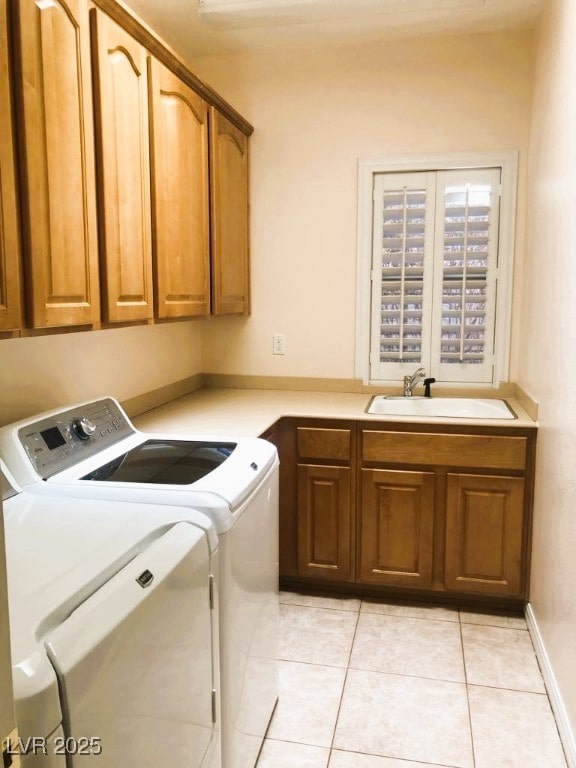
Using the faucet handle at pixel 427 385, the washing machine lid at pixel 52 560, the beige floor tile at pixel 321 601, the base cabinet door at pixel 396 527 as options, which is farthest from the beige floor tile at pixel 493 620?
the washing machine lid at pixel 52 560

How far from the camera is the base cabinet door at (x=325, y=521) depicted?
111 inches

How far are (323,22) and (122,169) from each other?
149 cm

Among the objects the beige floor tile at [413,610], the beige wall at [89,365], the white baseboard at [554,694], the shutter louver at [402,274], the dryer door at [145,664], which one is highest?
the shutter louver at [402,274]

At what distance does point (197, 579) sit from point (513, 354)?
228 centimetres

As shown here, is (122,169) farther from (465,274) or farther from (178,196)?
(465,274)

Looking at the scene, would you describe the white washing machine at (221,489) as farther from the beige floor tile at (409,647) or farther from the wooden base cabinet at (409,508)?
the wooden base cabinet at (409,508)

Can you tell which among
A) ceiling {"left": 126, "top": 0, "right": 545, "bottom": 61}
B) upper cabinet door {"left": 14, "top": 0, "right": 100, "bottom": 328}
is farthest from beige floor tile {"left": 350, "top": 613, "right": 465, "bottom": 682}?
ceiling {"left": 126, "top": 0, "right": 545, "bottom": 61}

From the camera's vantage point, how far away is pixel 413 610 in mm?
2793

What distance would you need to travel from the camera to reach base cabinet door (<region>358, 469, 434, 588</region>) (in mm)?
2738

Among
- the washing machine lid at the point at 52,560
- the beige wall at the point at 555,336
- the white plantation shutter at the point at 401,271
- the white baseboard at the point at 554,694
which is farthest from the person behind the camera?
the white plantation shutter at the point at 401,271

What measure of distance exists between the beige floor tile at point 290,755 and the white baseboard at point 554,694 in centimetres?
72

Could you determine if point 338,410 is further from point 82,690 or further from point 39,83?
point 82,690

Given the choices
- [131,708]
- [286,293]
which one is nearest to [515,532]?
[286,293]

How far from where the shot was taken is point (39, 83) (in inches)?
59.1
